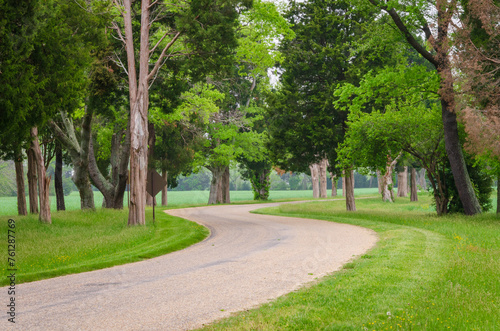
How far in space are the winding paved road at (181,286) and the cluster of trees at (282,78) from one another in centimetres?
671

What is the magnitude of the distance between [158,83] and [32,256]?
44.6 ft

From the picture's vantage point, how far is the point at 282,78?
96.0 ft

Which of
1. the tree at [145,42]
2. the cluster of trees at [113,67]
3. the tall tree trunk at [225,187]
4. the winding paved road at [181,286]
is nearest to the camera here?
the winding paved road at [181,286]

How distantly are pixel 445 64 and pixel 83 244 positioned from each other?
16.4 m

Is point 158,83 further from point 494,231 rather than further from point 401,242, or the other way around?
point 494,231

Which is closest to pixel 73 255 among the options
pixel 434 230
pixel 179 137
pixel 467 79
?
pixel 434 230

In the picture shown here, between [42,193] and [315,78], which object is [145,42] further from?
[315,78]

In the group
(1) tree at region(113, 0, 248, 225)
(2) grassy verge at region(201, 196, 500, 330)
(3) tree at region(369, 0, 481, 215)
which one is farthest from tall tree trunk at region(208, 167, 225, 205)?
(2) grassy verge at region(201, 196, 500, 330)

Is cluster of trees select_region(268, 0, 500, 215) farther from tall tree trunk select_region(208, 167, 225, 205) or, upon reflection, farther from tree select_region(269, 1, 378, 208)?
tall tree trunk select_region(208, 167, 225, 205)

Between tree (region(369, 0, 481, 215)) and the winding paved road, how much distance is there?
8.51 metres

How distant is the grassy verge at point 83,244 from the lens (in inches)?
395

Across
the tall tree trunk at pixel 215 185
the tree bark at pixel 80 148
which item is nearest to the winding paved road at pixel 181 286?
the tree bark at pixel 80 148

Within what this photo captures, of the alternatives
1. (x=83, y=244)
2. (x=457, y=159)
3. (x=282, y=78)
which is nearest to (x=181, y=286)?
(x=83, y=244)

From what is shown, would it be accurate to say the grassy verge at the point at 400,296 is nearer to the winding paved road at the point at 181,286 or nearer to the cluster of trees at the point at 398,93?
the winding paved road at the point at 181,286
